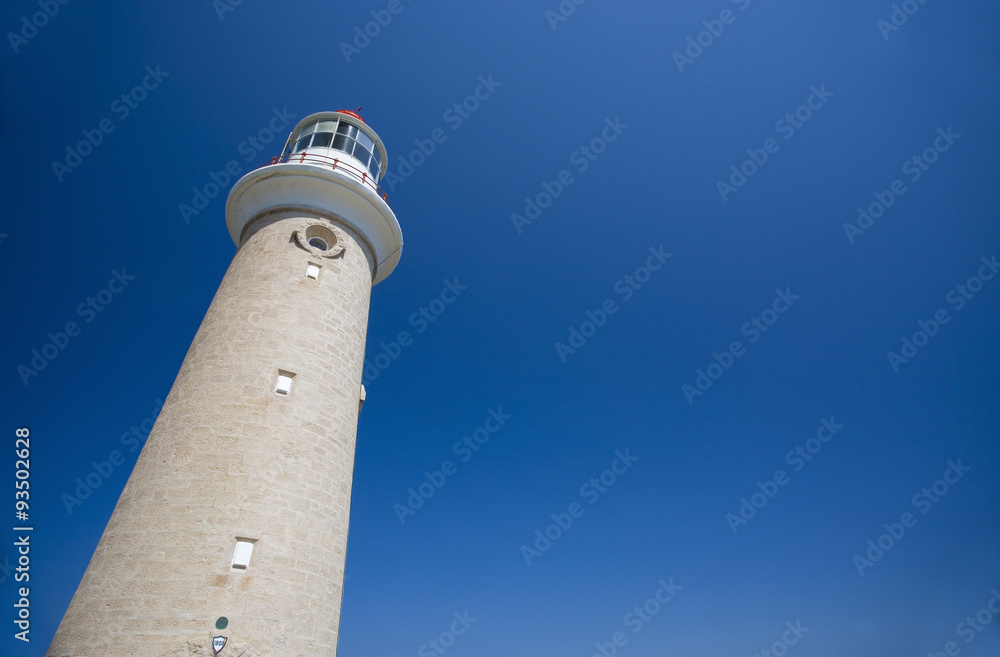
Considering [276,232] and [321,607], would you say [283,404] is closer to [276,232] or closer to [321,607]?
[321,607]

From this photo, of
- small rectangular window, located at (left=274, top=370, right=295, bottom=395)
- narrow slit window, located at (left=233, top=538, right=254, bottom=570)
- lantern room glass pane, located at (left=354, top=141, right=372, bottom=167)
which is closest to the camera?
narrow slit window, located at (left=233, top=538, right=254, bottom=570)

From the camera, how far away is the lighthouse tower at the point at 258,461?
7.65 metres

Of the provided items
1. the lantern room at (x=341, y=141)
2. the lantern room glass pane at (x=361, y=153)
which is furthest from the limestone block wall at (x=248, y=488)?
the lantern room glass pane at (x=361, y=153)

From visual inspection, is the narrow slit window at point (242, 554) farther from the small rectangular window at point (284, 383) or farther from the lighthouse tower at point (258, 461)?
the small rectangular window at point (284, 383)

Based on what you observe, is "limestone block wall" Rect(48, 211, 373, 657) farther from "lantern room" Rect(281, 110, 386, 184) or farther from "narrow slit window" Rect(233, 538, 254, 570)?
"lantern room" Rect(281, 110, 386, 184)

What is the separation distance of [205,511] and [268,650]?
231cm

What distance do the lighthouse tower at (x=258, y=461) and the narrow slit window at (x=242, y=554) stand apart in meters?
0.02

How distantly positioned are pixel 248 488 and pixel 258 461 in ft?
1.54

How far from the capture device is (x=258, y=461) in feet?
29.1

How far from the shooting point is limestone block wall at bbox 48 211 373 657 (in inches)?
300

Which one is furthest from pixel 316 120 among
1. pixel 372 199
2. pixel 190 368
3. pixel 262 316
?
pixel 190 368

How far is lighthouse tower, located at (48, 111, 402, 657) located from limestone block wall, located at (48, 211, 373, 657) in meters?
0.02

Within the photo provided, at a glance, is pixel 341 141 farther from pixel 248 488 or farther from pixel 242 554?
pixel 242 554

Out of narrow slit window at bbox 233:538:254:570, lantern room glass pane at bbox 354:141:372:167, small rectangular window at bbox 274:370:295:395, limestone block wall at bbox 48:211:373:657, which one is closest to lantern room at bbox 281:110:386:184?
lantern room glass pane at bbox 354:141:372:167
